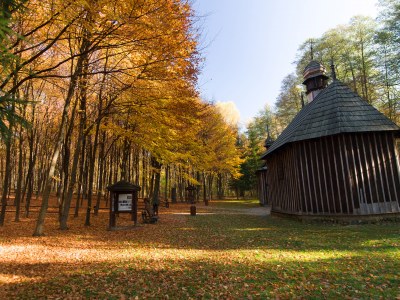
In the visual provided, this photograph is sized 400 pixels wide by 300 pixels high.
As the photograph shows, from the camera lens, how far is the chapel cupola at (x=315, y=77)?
64.4 ft

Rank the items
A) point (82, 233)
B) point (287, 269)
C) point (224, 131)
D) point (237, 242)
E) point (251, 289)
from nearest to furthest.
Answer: point (251, 289) < point (287, 269) < point (237, 242) < point (82, 233) < point (224, 131)

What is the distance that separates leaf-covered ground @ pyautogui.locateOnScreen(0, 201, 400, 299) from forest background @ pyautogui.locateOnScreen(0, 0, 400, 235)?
3031 mm

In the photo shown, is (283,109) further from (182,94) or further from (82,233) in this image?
(82,233)

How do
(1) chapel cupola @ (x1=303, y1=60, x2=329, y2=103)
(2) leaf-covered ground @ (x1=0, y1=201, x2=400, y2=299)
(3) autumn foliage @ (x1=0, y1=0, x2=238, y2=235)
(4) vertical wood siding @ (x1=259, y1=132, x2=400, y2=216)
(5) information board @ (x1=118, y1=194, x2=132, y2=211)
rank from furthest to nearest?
(1) chapel cupola @ (x1=303, y1=60, x2=329, y2=103) < (5) information board @ (x1=118, y1=194, x2=132, y2=211) < (4) vertical wood siding @ (x1=259, y1=132, x2=400, y2=216) < (3) autumn foliage @ (x1=0, y1=0, x2=238, y2=235) < (2) leaf-covered ground @ (x1=0, y1=201, x2=400, y2=299)

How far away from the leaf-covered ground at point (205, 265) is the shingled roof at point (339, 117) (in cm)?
469

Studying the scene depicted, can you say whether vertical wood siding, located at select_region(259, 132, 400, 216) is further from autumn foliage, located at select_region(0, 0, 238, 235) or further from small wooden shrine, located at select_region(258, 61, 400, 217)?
autumn foliage, located at select_region(0, 0, 238, 235)

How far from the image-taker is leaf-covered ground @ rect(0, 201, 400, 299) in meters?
4.85

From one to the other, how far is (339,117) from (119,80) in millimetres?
10501

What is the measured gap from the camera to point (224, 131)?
105 feet

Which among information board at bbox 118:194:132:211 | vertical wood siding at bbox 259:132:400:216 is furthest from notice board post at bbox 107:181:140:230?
vertical wood siding at bbox 259:132:400:216

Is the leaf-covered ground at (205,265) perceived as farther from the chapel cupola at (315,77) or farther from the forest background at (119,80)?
the chapel cupola at (315,77)

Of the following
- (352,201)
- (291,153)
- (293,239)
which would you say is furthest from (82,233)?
(352,201)

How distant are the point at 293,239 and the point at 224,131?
23.2 metres

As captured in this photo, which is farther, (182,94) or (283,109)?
(283,109)
